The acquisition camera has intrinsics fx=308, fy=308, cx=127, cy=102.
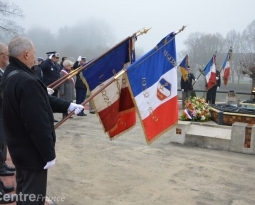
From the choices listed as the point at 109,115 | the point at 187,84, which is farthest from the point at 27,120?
the point at 187,84

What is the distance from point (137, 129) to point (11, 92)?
18.5 feet

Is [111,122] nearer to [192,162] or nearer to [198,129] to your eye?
[192,162]

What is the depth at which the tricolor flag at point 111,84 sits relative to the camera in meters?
4.25

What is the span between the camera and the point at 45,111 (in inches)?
96.4

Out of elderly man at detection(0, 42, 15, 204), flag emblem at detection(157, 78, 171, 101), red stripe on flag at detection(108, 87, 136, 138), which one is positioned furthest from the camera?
red stripe on flag at detection(108, 87, 136, 138)

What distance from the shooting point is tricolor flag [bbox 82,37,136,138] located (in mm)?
4246

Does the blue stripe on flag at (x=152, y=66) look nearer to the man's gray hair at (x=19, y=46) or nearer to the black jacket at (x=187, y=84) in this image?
the man's gray hair at (x=19, y=46)

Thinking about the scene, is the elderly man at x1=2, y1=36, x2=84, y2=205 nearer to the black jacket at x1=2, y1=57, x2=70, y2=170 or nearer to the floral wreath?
the black jacket at x1=2, y1=57, x2=70, y2=170

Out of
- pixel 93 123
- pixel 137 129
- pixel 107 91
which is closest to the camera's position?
pixel 107 91

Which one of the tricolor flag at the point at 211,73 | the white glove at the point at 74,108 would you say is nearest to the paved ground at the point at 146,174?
the white glove at the point at 74,108

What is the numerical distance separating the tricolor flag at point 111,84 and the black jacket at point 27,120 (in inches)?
66.4

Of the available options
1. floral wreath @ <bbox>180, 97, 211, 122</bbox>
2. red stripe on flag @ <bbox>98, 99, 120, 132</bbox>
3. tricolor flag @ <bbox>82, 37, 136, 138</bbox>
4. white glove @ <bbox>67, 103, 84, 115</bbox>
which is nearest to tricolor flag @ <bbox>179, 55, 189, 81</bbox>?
floral wreath @ <bbox>180, 97, 211, 122</bbox>

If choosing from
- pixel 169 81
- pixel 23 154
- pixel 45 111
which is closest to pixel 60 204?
pixel 23 154

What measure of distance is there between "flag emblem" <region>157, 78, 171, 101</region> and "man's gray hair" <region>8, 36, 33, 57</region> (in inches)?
82.3
